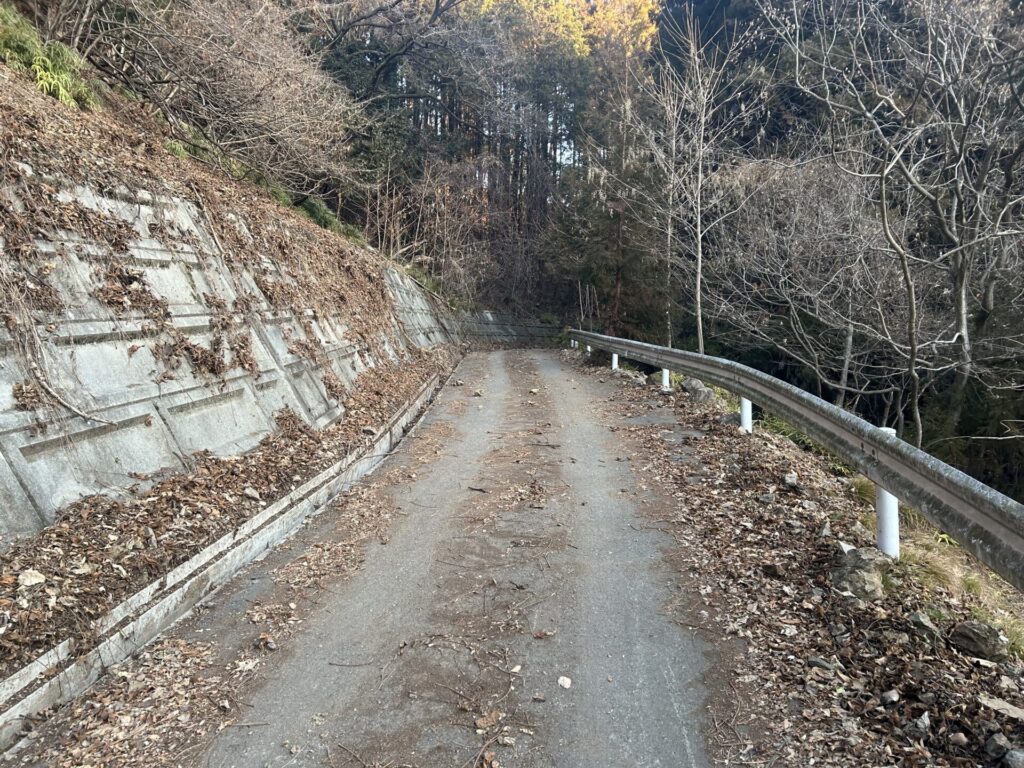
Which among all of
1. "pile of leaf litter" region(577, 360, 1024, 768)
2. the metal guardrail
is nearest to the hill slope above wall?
"pile of leaf litter" region(577, 360, 1024, 768)

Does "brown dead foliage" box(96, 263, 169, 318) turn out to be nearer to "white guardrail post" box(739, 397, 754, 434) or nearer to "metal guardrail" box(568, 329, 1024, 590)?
"metal guardrail" box(568, 329, 1024, 590)

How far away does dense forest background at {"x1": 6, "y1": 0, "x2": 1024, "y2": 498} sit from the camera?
369 inches

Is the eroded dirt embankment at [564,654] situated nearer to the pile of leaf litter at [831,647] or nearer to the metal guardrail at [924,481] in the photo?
the pile of leaf litter at [831,647]

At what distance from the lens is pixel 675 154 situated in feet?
55.1

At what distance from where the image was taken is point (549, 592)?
441cm

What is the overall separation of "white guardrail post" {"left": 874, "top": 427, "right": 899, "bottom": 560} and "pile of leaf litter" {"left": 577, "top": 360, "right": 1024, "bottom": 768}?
0.15m

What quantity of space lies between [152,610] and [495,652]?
6.97 feet

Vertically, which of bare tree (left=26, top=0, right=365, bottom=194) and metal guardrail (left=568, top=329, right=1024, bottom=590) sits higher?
bare tree (left=26, top=0, right=365, bottom=194)

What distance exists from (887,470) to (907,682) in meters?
1.64

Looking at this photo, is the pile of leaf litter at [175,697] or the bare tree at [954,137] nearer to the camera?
the pile of leaf litter at [175,697]

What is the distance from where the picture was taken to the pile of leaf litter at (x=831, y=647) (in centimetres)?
283

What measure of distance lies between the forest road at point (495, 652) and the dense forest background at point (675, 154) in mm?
4875

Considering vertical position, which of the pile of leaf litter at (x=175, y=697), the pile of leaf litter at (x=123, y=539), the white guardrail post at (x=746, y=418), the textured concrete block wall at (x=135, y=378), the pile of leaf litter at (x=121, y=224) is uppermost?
the pile of leaf litter at (x=121, y=224)

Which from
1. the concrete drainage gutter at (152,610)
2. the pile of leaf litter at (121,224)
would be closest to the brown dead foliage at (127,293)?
the pile of leaf litter at (121,224)
